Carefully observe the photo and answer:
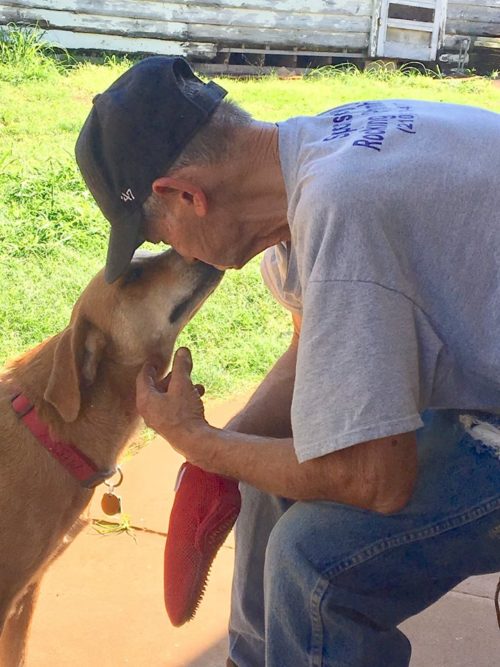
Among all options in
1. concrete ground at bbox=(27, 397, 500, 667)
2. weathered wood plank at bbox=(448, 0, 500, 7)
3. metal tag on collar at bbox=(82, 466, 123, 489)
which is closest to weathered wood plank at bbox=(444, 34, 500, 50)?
weathered wood plank at bbox=(448, 0, 500, 7)

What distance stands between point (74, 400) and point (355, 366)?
3.72ft

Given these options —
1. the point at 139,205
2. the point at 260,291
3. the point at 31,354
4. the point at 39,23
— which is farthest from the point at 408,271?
the point at 39,23

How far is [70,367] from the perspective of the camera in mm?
2668

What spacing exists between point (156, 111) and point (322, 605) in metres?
1.25

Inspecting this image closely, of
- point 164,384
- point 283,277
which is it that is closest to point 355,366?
point 283,277

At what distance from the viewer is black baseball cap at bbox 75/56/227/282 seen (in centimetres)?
214

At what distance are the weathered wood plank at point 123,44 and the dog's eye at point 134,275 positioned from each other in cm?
878

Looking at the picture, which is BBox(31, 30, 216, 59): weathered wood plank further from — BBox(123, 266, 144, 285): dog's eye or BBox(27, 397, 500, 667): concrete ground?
BBox(123, 266, 144, 285): dog's eye

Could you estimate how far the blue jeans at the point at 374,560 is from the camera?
204 cm

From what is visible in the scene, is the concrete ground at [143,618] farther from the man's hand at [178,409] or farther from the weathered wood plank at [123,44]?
the weathered wood plank at [123,44]

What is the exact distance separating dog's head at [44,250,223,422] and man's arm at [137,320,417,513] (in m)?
0.27

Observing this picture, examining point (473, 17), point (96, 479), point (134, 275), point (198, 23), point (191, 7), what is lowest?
point (473, 17)

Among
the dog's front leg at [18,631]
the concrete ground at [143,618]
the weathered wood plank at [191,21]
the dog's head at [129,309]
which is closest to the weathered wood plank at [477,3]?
the weathered wood plank at [191,21]

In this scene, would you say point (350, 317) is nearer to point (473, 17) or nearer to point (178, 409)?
point (178, 409)
